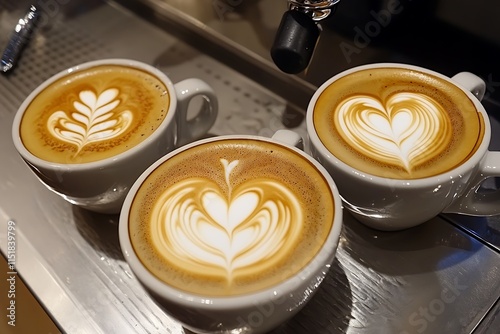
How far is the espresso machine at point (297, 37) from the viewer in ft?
1.98

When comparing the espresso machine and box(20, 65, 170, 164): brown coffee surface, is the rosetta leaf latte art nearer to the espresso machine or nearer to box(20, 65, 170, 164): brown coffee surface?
box(20, 65, 170, 164): brown coffee surface

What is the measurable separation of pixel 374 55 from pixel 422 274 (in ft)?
0.99

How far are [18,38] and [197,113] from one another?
40 centimetres

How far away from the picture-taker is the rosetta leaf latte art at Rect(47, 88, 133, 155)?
0.59 meters

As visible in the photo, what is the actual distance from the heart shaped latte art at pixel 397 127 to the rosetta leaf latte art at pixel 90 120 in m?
0.24

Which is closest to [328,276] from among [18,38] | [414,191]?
[414,191]

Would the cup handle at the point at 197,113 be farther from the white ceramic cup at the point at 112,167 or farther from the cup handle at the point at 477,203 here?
the cup handle at the point at 477,203

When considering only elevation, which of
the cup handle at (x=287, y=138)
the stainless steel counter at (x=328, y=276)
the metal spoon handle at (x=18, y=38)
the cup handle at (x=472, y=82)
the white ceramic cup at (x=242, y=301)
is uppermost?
the cup handle at (x=472, y=82)

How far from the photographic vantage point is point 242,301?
406 millimetres

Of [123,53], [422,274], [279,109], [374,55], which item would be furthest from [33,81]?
[422,274]

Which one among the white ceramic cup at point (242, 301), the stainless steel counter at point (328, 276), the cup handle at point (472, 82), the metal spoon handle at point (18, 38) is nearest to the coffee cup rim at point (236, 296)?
the white ceramic cup at point (242, 301)

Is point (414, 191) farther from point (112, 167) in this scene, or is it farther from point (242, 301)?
point (112, 167)

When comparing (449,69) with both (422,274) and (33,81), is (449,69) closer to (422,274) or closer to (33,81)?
(422,274)

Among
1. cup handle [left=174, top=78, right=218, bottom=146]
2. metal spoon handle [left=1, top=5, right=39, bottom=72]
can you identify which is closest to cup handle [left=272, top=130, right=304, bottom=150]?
cup handle [left=174, top=78, right=218, bottom=146]
